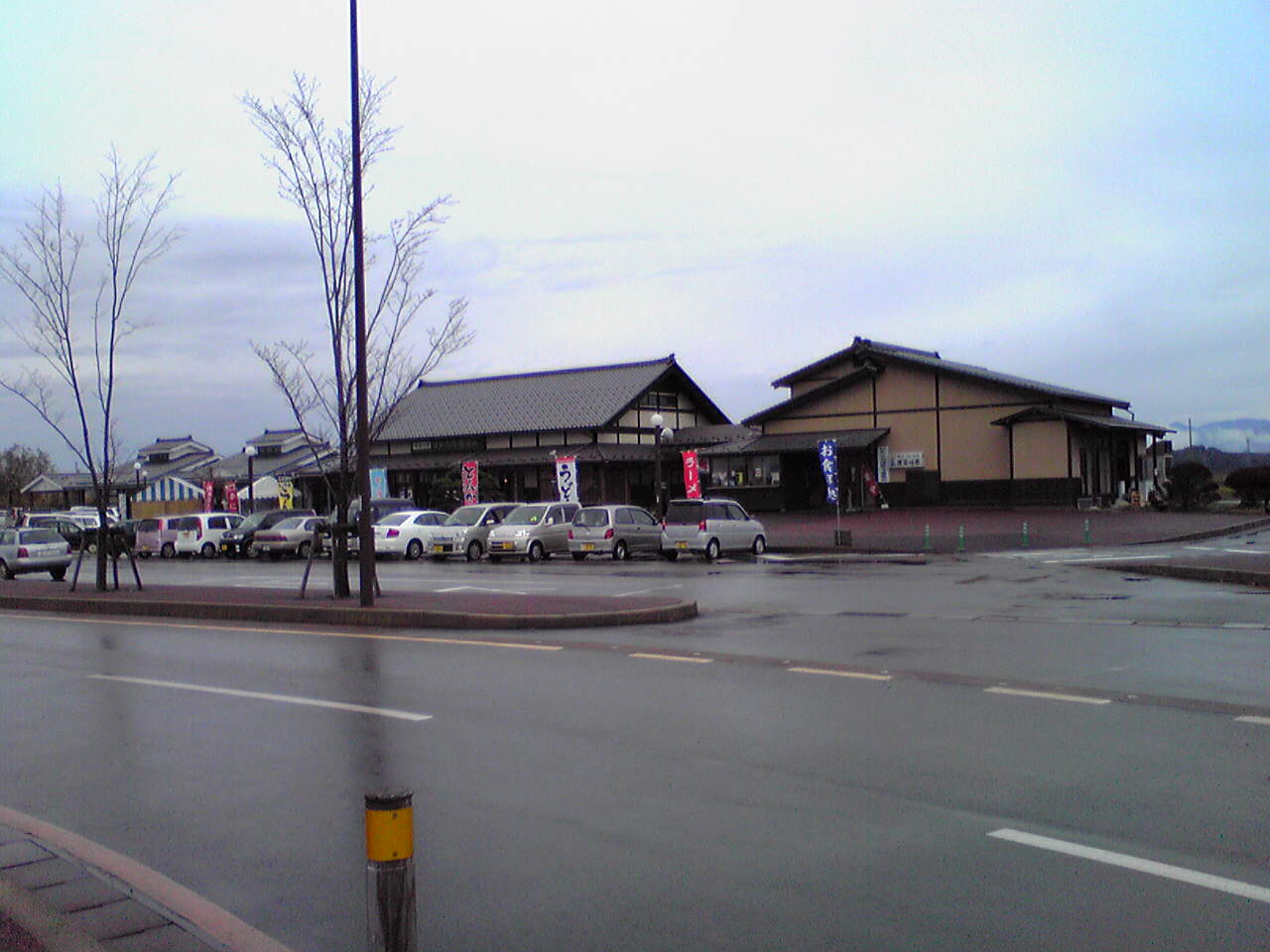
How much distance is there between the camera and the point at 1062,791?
6.57m

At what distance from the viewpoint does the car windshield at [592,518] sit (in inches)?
1224

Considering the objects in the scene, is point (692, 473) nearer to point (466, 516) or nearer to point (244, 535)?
point (466, 516)

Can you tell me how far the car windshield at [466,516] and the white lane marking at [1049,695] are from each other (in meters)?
26.2

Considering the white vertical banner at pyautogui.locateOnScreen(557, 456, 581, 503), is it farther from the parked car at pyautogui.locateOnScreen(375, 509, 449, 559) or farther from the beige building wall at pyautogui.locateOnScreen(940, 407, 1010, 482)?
the beige building wall at pyautogui.locateOnScreen(940, 407, 1010, 482)

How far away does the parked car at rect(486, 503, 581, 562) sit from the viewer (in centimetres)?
3206

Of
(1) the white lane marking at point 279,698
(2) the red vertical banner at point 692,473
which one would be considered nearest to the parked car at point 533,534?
(2) the red vertical banner at point 692,473

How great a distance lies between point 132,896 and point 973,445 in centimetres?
4437

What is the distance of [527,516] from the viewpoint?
1298 inches

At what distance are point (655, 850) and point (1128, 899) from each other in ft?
6.98

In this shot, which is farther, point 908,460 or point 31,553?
point 908,460

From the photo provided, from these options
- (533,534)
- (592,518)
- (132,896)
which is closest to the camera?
(132,896)

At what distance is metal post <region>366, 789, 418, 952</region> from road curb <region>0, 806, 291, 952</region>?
0.89 m

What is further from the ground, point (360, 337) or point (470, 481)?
point (360, 337)

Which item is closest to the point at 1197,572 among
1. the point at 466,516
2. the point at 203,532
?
the point at 466,516
